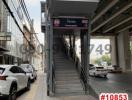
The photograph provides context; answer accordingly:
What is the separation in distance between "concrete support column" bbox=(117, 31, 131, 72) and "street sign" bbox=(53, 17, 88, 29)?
123 ft

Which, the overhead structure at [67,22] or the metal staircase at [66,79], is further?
the metal staircase at [66,79]

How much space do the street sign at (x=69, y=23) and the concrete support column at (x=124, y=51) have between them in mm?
37521

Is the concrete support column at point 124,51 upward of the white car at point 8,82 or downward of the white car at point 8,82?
upward

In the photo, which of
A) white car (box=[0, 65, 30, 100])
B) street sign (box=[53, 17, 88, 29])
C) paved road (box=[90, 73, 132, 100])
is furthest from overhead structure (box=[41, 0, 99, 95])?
white car (box=[0, 65, 30, 100])

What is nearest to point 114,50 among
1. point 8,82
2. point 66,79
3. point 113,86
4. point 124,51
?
point 124,51

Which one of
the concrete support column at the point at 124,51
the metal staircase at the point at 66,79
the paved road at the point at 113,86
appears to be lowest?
the paved road at the point at 113,86

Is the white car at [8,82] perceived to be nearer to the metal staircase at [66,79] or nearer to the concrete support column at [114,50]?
the metal staircase at [66,79]

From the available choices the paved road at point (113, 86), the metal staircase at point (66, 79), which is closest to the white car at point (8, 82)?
the metal staircase at point (66, 79)

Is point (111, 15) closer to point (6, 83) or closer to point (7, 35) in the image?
point (7, 35)

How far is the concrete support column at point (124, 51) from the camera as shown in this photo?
50.4 m

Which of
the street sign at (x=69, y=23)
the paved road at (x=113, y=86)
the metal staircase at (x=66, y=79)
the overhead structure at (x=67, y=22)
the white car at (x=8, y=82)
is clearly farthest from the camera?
the paved road at (x=113, y=86)

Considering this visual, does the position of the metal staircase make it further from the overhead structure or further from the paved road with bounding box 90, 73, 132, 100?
the paved road with bounding box 90, 73, 132, 100

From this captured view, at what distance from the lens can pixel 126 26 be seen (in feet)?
147

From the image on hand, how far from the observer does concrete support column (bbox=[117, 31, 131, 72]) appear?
50416 millimetres
